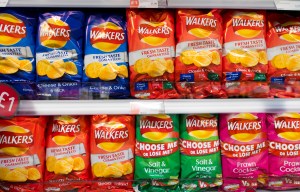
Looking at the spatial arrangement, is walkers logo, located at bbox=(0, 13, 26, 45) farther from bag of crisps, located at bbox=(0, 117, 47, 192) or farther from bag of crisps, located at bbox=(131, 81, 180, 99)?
bag of crisps, located at bbox=(131, 81, 180, 99)

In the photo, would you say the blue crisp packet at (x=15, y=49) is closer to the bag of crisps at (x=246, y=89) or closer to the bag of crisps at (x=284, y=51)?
the bag of crisps at (x=246, y=89)

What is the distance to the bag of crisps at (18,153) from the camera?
1.41 m

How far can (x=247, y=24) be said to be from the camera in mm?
1472

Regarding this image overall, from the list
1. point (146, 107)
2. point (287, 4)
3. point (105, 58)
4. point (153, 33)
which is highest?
point (287, 4)

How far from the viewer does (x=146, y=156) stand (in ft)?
4.84

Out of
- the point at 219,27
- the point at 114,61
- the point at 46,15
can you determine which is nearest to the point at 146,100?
the point at 114,61

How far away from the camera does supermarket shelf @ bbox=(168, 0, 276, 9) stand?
136 centimetres

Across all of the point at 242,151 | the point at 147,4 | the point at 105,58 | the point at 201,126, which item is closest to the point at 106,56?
the point at 105,58

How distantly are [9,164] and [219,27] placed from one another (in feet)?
3.60

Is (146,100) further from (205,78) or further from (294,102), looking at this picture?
(294,102)

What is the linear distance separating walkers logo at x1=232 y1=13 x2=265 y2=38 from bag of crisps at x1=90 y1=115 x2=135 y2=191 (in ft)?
2.07

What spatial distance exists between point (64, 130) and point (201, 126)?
62 cm

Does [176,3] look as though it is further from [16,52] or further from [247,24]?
[16,52]

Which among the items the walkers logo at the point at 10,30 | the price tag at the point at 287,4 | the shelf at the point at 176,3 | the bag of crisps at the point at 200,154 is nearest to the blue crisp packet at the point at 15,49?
the walkers logo at the point at 10,30
